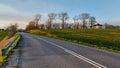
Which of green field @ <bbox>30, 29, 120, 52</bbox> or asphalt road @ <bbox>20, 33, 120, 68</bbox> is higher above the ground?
asphalt road @ <bbox>20, 33, 120, 68</bbox>

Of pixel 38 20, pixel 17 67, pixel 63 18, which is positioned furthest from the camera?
pixel 38 20

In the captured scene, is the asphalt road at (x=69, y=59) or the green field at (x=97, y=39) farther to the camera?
the green field at (x=97, y=39)

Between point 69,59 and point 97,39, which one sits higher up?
point 69,59

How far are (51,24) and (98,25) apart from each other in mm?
38589

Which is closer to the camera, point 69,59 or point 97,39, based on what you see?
point 69,59

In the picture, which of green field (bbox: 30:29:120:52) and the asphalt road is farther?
green field (bbox: 30:29:120:52)

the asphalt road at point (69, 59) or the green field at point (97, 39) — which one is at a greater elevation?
the asphalt road at point (69, 59)

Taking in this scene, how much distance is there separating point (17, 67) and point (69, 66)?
2241mm

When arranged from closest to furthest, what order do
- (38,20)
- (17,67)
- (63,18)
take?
1. (17,67)
2. (63,18)
3. (38,20)

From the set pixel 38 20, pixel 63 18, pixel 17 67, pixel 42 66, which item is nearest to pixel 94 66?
pixel 42 66

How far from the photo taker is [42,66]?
36.5 feet

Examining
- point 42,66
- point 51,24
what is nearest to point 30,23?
point 51,24

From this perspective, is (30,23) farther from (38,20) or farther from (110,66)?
(110,66)

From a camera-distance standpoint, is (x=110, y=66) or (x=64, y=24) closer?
(x=110, y=66)
